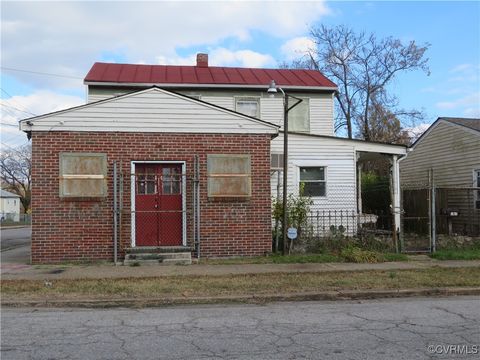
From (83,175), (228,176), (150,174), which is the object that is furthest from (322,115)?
(83,175)

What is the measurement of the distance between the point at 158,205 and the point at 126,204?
0.81 m

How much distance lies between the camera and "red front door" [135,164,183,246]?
12445 millimetres

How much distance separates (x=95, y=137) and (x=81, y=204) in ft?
Result: 5.47

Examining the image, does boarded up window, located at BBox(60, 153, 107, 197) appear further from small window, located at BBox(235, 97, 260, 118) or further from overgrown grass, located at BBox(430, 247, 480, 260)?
small window, located at BBox(235, 97, 260, 118)

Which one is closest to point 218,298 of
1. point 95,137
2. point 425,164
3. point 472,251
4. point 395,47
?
point 95,137

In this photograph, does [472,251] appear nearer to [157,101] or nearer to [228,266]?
[228,266]

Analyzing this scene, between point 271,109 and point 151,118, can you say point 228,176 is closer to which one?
point 151,118

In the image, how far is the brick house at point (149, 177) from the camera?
11906mm

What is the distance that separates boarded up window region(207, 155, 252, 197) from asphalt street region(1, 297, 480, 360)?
4857mm

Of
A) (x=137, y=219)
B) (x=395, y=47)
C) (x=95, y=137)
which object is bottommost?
(x=137, y=219)

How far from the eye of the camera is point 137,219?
12.4m

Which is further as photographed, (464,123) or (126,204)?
(464,123)

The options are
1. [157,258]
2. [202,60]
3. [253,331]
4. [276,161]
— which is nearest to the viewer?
[253,331]

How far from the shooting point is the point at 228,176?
12.5 metres
